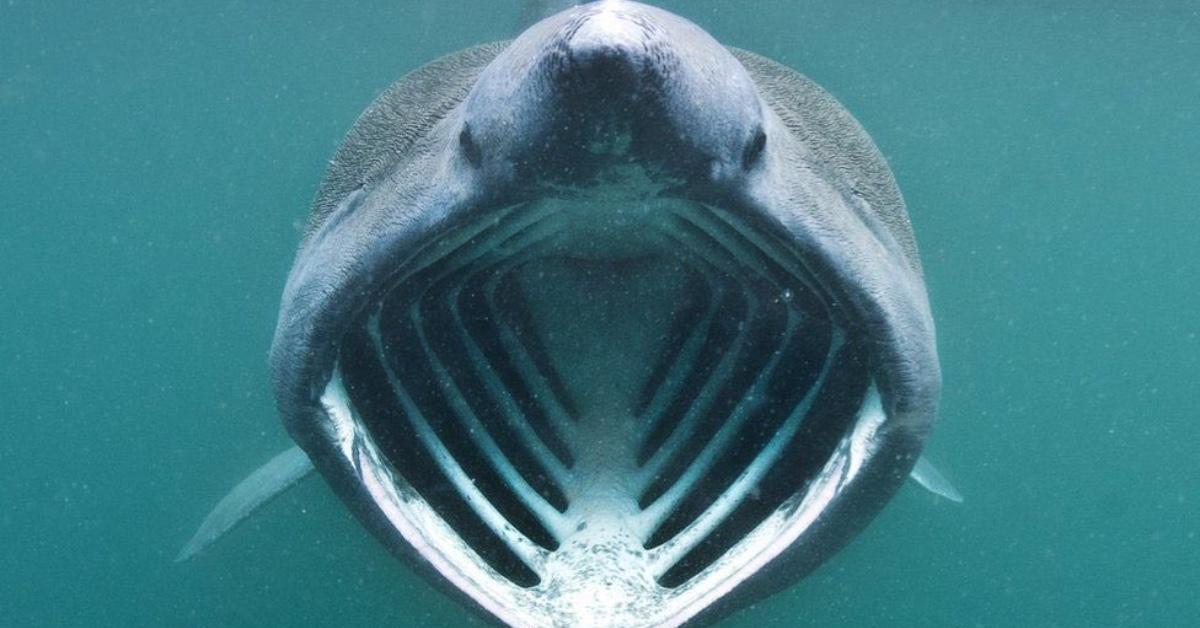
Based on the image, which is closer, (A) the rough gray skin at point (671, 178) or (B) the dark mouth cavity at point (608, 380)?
(A) the rough gray skin at point (671, 178)

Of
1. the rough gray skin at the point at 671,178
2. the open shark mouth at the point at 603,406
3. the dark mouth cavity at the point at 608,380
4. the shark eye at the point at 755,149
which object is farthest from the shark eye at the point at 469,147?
the shark eye at the point at 755,149

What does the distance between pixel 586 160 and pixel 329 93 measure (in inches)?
914

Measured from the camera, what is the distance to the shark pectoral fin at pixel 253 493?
176 inches

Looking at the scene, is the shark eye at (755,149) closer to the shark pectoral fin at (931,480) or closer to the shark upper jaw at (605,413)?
the shark upper jaw at (605,413)

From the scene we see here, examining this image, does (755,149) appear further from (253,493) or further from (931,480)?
(931,480)

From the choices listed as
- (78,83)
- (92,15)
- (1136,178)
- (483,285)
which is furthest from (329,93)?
(483,285)

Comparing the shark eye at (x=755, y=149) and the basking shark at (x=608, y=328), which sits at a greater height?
the shark eye at (x=755, y=149)

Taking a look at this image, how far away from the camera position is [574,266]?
2.82 meters

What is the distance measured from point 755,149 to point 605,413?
114 centimetres

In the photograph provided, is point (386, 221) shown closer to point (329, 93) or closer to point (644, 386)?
point (644, 386)

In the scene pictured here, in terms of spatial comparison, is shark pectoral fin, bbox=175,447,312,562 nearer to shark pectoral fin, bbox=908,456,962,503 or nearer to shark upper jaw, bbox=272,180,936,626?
shark upper jaw, bbox=272,180,936,626

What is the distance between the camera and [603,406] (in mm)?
2842

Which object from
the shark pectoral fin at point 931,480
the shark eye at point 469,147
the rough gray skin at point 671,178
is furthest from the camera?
the shark pectoral fin at point 931,480

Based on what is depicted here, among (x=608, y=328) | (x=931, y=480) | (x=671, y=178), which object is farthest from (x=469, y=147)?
(x=931, y=480)
